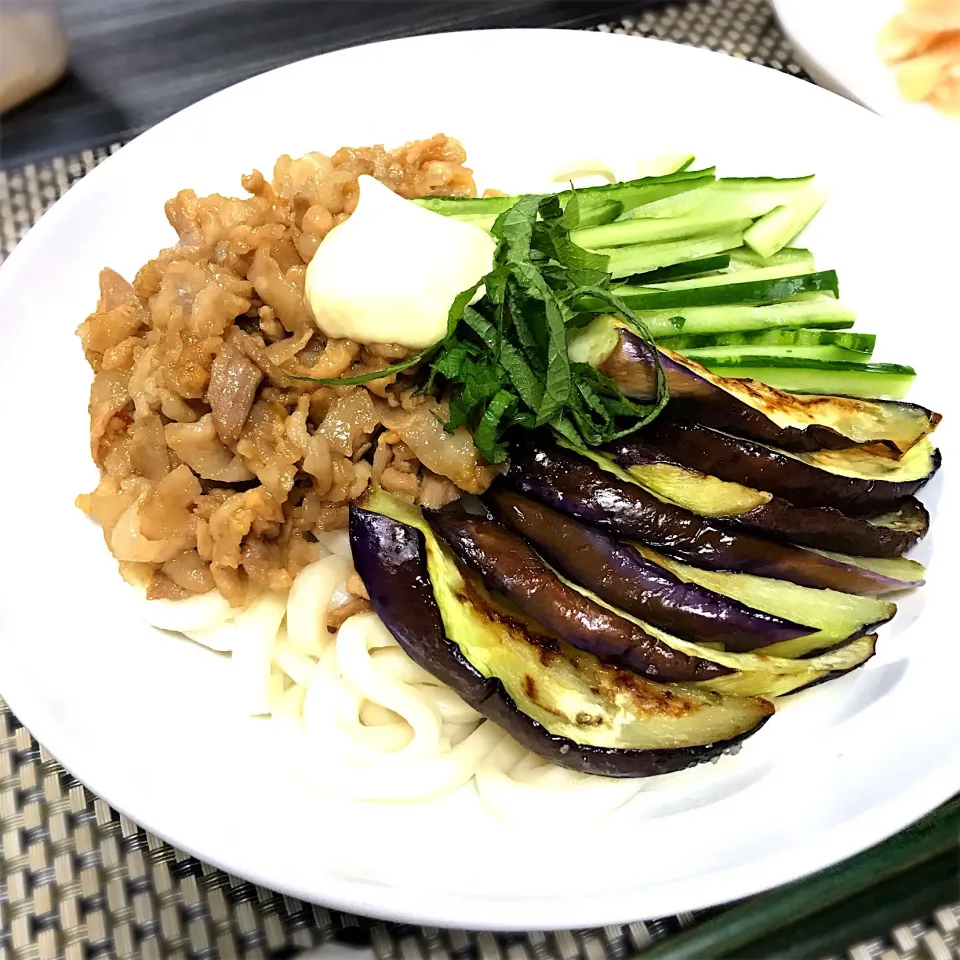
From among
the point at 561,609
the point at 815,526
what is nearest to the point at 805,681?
the point at 815,526

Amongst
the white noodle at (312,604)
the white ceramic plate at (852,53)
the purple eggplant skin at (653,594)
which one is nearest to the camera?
the purple eggplant skin at (653,594)

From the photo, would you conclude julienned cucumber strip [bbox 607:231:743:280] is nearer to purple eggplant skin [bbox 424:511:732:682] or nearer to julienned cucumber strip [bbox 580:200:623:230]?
julienned cucumber strip [bbox 580:200:623:230]

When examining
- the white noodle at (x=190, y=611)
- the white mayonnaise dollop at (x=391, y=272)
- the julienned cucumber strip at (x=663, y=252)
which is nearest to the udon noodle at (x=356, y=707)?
the white noodle at (x=190, y=611)

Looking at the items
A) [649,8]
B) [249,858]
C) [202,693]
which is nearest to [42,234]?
[202,693]

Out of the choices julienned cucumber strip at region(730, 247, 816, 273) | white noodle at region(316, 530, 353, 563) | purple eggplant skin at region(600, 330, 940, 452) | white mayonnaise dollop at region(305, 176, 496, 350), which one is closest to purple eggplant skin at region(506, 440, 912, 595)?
purple eggplant skin at region(600, 330, 940, 452)

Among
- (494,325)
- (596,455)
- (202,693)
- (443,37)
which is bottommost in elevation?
A: (202,693)

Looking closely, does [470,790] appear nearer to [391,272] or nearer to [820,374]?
[391,272]

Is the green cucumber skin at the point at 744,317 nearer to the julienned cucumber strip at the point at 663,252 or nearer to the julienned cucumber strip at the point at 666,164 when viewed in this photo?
the julienned cucumber strip at the point at 663,252

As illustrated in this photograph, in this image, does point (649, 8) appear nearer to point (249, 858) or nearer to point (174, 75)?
point (174, 75)
